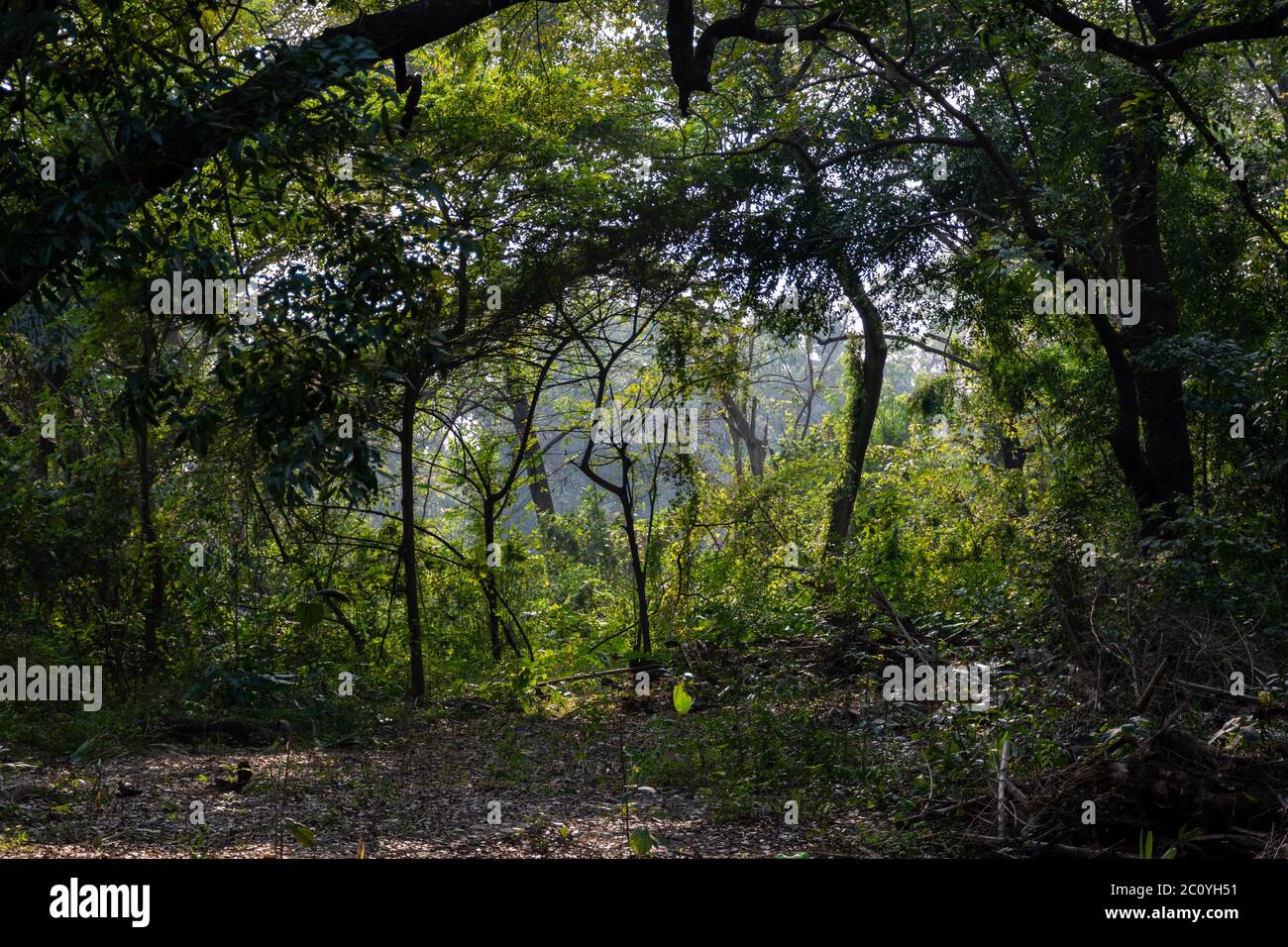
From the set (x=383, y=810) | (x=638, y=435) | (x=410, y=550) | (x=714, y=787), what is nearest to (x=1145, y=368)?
(x=638, y=435)

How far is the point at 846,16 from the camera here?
7242 millimetres

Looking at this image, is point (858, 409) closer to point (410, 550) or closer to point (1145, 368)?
point (1145, 368)

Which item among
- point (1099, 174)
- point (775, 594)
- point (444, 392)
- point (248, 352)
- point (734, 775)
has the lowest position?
point (734, 775)

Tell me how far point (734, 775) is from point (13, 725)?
4275mm

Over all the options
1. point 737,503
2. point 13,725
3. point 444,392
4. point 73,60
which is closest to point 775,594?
point 737,503

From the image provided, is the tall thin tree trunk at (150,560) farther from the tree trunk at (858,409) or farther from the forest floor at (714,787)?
the tree trunk at (858,409)

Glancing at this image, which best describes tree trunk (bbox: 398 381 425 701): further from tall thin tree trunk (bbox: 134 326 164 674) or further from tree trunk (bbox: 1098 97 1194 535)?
tree trunk (bbox: 1098 97 1194 535)

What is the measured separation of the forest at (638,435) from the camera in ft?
14.3

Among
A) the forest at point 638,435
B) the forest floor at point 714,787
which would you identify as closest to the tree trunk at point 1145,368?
the forest at point 638,435

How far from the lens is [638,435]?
32.8 feet

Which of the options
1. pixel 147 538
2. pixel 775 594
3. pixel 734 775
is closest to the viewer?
pixel 734 775

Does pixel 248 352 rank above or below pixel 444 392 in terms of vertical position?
below

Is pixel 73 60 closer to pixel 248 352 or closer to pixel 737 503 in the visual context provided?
pixel 248 352
